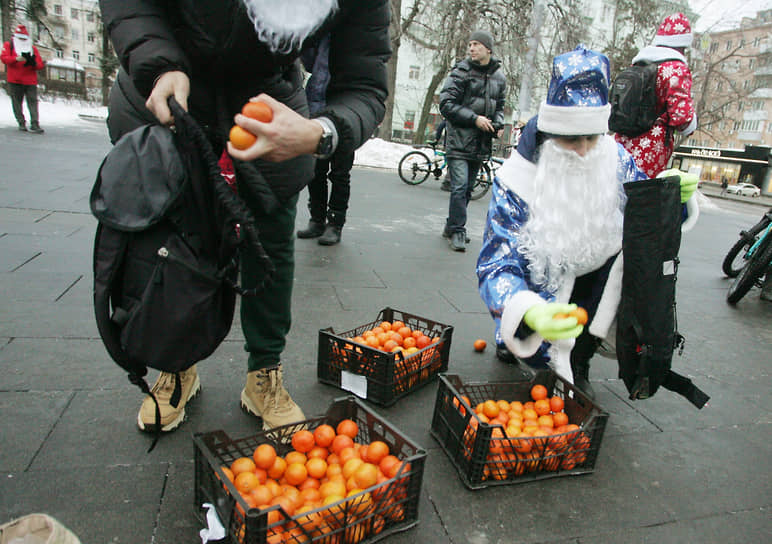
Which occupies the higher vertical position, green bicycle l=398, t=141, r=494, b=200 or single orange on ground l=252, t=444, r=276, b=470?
green bicycle l=398, t=141, r=494, b=200

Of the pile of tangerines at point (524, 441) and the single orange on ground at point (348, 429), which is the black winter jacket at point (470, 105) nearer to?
the pile of tangerines at point (524, 441)

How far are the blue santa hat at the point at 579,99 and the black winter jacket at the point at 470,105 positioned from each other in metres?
3.29

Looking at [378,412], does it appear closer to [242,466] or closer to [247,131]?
[242,466]

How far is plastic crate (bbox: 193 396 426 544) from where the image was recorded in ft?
4.58

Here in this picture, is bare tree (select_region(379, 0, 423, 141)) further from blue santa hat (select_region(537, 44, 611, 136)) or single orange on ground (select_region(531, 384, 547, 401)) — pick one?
single orange on ground (select_region(531, 384, 547, 401))

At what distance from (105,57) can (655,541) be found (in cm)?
3030

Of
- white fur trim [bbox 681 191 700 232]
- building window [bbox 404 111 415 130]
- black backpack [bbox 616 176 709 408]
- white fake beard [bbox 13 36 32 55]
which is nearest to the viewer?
black backpack [bbox 616 176 709 408]

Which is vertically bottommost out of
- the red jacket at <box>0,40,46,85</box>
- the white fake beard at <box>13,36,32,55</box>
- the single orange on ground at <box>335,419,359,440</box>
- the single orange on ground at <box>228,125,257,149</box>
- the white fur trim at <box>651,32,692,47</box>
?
the single orange on ground at <box>335,419,359,440</box>

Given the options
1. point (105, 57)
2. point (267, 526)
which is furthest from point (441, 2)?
point (267, 526)

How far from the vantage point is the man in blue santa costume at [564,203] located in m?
2.21

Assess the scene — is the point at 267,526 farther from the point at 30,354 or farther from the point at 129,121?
the point at 30,354

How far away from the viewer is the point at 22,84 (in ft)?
35.7

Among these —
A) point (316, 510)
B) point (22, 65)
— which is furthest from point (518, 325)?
point (22, 65)

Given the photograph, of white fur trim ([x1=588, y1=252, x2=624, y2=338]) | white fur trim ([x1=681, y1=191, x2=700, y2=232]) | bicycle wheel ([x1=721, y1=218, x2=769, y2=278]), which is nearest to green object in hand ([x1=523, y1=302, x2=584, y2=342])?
white fur trim ([x1=588, y1=252, x2=624, y2=338])
